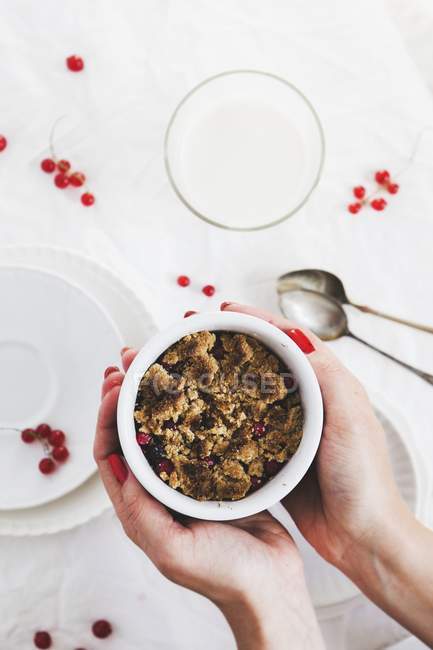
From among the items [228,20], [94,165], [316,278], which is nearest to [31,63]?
[94,165]

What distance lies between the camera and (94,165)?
1418 millimetres

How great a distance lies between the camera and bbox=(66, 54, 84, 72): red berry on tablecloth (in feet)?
4.58

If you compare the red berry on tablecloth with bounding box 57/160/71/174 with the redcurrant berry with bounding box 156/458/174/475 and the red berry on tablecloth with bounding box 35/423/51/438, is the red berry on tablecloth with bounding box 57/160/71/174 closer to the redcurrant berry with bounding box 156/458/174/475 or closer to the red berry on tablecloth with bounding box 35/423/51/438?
the red berry on tablecloth with bounding box 35/423/51/438

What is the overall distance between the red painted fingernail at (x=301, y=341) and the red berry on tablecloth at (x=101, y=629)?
773mm

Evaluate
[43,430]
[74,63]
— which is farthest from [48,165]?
[43,430]

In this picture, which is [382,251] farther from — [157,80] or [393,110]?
[157,80]

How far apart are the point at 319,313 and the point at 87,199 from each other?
0.55m

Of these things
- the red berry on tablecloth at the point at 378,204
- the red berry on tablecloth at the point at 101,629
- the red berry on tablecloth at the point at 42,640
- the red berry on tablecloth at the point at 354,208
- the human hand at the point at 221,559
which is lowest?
the red berry on tablecloth at the point at 42,640

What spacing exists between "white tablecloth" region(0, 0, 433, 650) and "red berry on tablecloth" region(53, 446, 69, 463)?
0.19 m

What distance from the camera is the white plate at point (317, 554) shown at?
1335 mm

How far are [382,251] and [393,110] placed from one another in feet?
1.01

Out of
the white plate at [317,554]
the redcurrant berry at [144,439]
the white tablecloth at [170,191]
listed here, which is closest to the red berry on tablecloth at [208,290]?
the white tablecloth at [170,191]

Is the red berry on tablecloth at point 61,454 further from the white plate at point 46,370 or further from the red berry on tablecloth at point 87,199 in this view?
the red berry on tablecloth at point 87,199

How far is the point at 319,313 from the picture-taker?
1404 mm
